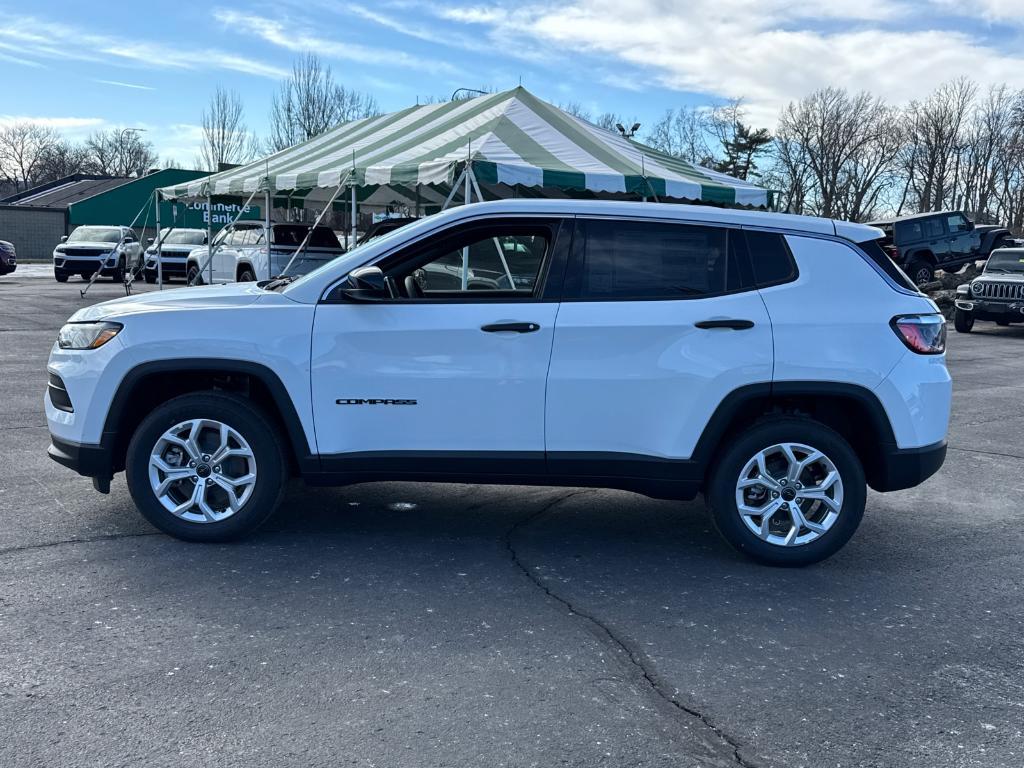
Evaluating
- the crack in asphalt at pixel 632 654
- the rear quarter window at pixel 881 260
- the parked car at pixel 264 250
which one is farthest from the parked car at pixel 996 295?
the crack in asphalt at pixel 632 654

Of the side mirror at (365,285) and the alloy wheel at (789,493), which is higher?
the side mirror at (365,285)

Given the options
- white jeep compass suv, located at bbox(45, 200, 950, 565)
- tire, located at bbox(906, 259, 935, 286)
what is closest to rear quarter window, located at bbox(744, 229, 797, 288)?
white jeep compass suv, located at bbox(45, 200, 950, 565)

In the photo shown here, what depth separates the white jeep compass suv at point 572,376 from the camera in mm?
4629

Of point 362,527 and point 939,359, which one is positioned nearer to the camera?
point 939,359

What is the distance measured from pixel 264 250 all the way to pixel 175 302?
51.6 ft

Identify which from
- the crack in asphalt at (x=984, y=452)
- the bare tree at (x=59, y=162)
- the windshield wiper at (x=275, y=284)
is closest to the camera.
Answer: the windshield wiper at (x=275, y=284)

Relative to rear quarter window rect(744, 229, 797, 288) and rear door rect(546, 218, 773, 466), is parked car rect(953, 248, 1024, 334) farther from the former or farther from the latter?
rear door rect(546, 218, 773, 466)

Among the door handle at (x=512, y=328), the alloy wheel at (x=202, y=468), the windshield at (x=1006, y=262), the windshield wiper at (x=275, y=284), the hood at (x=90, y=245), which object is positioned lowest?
the alloy wheel at (x=202, y=468)

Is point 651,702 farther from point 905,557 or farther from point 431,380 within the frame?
point 905,557

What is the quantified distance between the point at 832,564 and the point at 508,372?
1.98 m

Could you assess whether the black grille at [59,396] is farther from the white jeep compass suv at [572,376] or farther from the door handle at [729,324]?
the door handle at [729,324]

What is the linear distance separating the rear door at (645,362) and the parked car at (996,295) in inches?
650

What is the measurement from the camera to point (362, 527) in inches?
206

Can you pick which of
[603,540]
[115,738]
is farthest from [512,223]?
[115,738]
